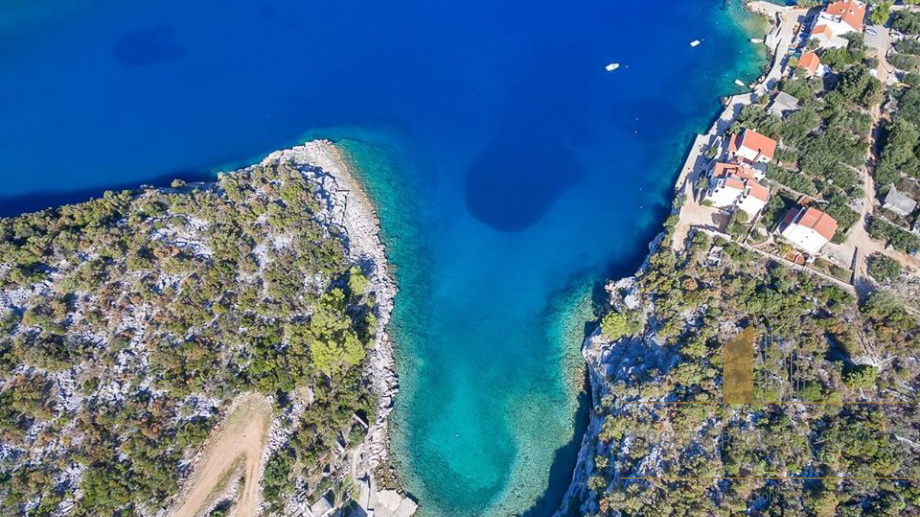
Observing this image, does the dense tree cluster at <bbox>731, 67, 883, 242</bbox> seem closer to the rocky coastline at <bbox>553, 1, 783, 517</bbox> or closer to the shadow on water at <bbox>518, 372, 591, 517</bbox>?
the rocky coastline at <bbox>553, 1, 783, 517</bbox>

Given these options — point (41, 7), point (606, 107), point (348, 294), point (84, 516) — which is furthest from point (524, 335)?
point (41, 7)

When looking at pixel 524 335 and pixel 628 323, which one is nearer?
pixel 628 323

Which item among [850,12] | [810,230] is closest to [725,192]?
[810,230]

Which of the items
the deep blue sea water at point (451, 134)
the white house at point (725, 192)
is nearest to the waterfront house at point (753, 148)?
A: the white house at point (725, 192)

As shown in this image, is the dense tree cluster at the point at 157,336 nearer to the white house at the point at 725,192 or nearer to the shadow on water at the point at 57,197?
the shadow on water at the point at 57,197

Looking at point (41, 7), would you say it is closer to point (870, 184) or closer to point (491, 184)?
point (491, 184)

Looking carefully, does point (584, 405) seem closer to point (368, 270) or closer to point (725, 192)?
point (368, 270)
